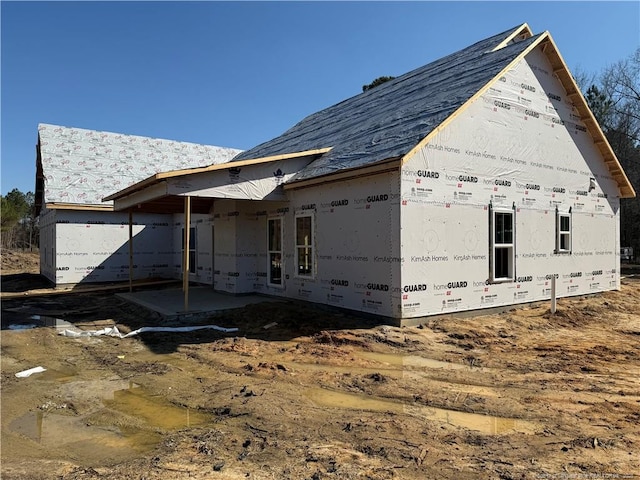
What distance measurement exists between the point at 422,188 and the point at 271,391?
18.1 ft

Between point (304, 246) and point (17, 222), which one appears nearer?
point (304, 246)

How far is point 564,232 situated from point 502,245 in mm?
3145

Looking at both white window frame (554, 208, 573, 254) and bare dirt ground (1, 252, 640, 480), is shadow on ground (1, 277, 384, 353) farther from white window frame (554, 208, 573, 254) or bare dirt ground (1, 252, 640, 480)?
white window frame (554, 208, 573, 254)

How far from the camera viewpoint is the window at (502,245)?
10727 mm

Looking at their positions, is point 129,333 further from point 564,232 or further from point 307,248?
point 564,232

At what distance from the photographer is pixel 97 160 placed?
70.8 feet

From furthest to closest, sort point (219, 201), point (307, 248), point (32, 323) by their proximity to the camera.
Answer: point (219, 201) < point (307, 248) < point (32, 323)

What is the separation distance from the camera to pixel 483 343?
8.41m

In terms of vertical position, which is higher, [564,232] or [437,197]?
[437,197]

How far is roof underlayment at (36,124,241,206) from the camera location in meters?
19.3

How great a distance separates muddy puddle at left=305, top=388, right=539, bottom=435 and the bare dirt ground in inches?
0.9

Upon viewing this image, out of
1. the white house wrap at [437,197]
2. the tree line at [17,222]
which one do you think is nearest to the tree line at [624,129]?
the white house wrap at [437,197]

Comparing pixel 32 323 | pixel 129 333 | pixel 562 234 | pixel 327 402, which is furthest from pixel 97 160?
pixel 327 402

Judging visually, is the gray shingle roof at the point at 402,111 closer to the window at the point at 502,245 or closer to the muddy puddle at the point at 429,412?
the window at the point at 502,245
